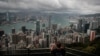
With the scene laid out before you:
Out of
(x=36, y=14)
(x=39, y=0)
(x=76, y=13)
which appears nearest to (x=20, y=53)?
(x=36, y=14)

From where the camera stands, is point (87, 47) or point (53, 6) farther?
point (87, 47)

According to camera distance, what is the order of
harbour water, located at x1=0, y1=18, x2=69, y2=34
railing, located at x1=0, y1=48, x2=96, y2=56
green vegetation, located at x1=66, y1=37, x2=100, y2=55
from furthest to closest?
green vegetation, located at x1=66, y1=37, x2=100, y2=55
railing, located at x1=0, y1=48, x2=96, y2=56
harbour water, located at x1=0, y1=18, x2=69, y2=34

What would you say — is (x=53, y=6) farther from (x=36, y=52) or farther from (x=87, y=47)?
(x=87, y=47)

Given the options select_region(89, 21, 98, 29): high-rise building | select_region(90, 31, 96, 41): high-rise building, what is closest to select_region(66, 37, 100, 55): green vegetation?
select_region(90, 31, 96, 41): high-rise building

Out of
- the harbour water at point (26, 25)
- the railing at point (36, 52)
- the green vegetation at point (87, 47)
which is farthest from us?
the green vegetation at point (87, 47)

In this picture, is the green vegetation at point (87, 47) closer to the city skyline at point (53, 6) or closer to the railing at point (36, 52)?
the railing at point (36, 52)

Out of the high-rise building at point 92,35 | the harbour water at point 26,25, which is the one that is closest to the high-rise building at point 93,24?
the high-rise building at point 92,35

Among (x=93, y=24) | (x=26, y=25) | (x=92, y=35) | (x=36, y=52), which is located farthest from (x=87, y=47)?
(x=26, y=25)

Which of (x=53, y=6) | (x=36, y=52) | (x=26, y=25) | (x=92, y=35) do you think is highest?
(x=53, y=6)

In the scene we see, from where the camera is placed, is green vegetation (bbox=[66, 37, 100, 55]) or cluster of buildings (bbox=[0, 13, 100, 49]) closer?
cluster of buildings (bbox=[0, 13, 100, 49])

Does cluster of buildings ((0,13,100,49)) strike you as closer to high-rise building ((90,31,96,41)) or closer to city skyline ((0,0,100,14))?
high-rise building ((90,31,96,41))

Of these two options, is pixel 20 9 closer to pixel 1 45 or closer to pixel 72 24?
pixel 1 45

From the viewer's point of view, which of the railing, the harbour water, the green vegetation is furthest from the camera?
the green vegetation
